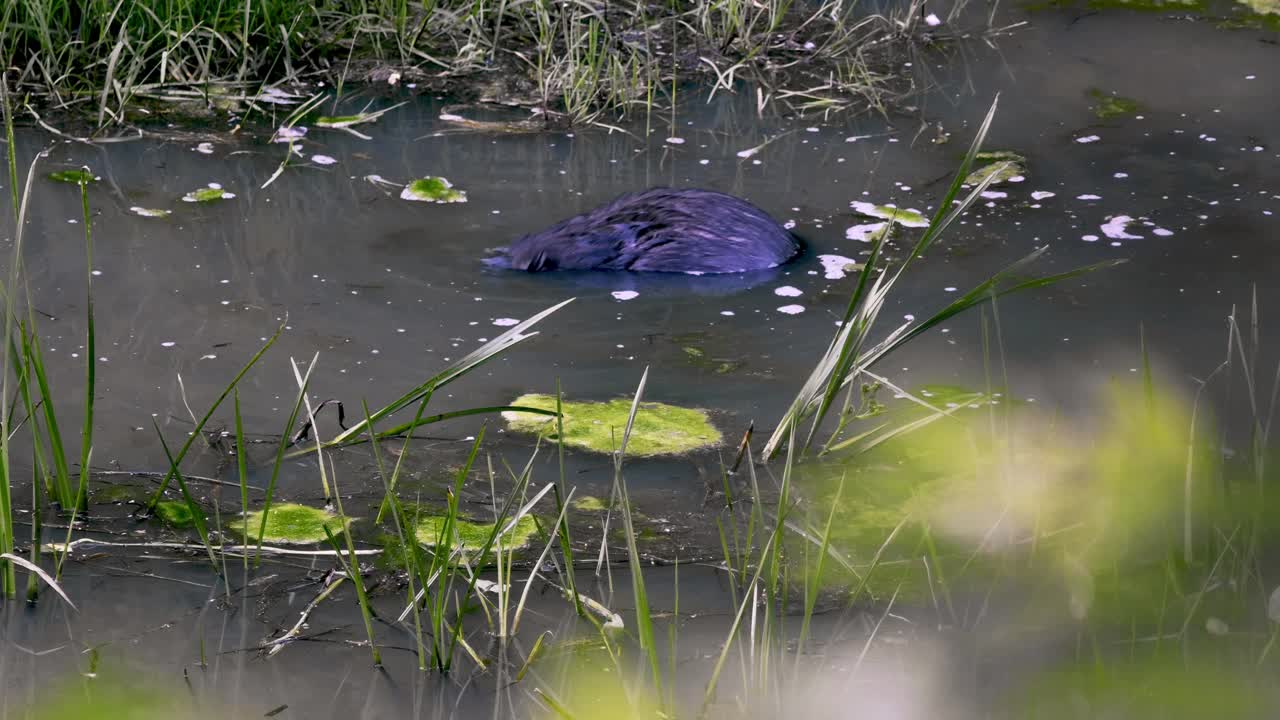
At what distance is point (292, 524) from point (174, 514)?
27 centimetres

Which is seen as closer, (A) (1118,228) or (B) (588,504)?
(B) (588,504)

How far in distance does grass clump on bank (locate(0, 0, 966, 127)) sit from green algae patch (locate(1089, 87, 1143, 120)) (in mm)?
879

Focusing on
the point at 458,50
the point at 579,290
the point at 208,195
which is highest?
the point at 458,50

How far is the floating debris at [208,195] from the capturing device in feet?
16.5

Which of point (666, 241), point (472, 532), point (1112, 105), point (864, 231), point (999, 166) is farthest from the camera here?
point (1112, 105)

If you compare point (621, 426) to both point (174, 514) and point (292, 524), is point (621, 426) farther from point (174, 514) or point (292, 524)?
point (174, 514)

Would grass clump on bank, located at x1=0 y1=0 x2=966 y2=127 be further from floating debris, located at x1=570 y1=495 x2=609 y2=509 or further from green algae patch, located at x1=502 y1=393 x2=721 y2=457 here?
floating debris, located at x1=570 y1=495 x2=609 y2=509

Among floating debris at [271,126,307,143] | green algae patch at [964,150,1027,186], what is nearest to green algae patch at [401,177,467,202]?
floating debris at [271,126,307,143]

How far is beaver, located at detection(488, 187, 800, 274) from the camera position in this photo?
15.0 feet

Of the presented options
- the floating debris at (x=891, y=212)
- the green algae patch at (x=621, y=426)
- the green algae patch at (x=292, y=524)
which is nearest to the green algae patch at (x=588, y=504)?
the green algae patch at (x=621, y=426)

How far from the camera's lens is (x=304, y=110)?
5.86 m

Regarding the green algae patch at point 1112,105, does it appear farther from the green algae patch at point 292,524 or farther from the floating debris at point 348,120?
the green algae patch at point 292,524

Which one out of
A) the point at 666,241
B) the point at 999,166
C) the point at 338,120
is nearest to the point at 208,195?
the point at 338,120

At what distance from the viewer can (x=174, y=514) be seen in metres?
3.07
